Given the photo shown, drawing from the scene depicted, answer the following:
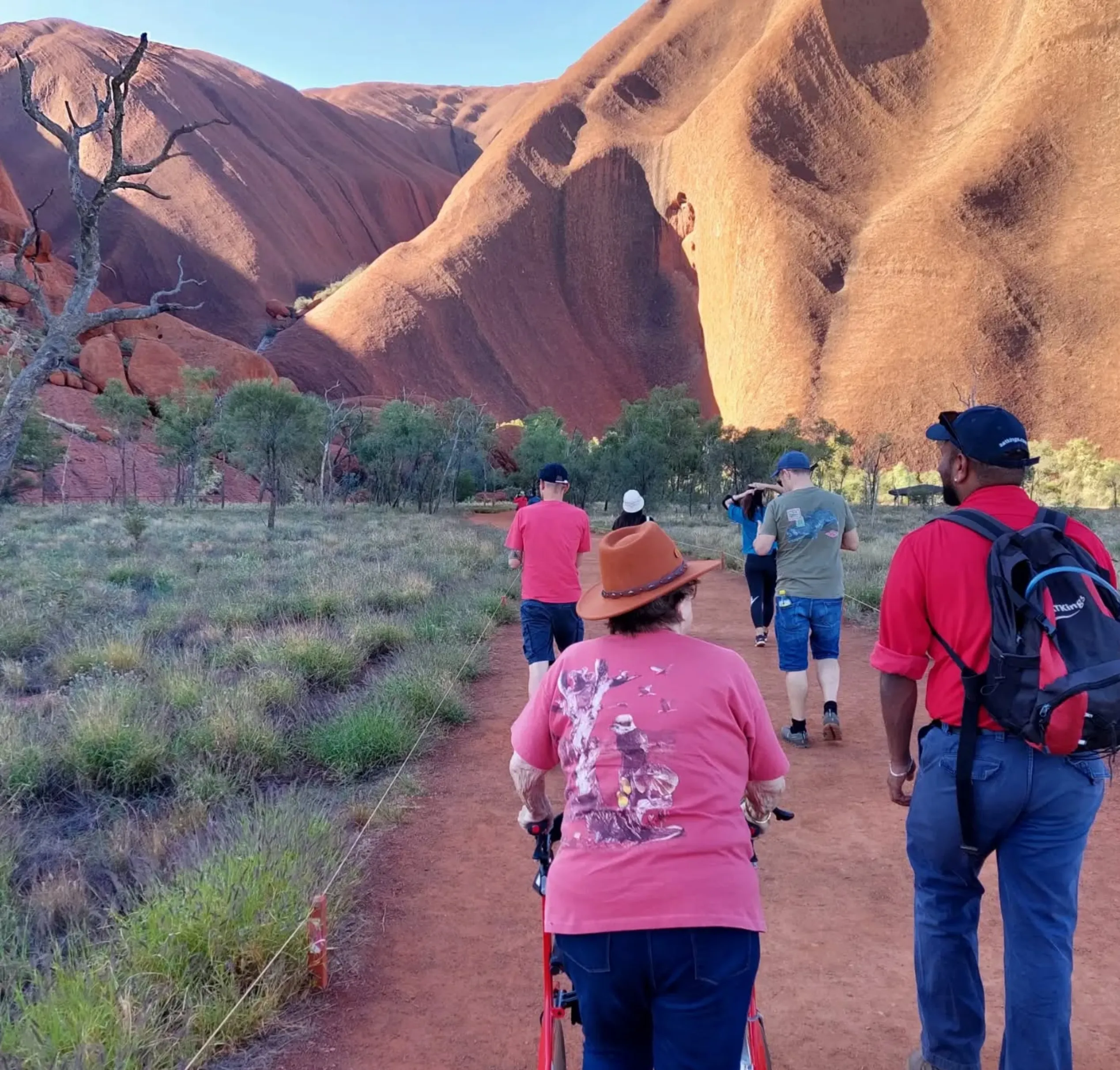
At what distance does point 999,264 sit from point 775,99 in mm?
24781

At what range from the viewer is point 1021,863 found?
2.31 meters

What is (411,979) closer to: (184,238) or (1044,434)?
(1044,434)

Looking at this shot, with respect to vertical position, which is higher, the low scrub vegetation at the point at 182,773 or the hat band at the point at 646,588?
the hat band at the point at 646,588

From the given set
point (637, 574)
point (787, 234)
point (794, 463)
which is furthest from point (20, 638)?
point (787, 234)

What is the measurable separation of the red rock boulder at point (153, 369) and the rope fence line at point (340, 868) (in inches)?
2093

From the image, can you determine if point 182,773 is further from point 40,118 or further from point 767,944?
point 40,118

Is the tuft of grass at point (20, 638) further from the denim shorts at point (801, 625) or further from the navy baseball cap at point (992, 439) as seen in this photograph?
the navy baseball cap at point (992, 439)

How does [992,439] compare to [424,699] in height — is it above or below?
above

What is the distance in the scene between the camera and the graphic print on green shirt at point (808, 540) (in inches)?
239

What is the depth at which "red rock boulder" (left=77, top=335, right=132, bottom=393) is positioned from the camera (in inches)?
2119

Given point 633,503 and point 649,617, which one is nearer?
point 649,617

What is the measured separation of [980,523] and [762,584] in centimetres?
712

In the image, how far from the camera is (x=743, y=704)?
2.00m

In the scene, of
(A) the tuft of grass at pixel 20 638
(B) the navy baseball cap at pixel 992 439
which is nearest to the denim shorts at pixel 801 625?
(B) the navy baseball cap at pixel 992 439
